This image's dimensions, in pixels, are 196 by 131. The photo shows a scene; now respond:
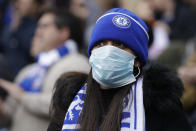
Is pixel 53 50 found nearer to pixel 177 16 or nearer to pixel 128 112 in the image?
pixel 128 112

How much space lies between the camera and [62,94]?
2711 mm

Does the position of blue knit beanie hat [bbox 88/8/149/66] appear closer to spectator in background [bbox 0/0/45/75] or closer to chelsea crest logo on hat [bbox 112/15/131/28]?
chelsea crest logo on hat [bbox 112/15/131/28]

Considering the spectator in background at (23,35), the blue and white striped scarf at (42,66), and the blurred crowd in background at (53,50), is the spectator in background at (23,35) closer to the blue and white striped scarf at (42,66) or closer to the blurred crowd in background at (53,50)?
the blurred crowd in background at (53,50)

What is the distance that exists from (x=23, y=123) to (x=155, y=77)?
1.86 meters

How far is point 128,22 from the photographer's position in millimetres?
2576

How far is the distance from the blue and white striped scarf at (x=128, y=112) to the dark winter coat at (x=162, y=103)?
0.07m

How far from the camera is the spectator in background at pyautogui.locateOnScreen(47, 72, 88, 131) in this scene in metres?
2.62

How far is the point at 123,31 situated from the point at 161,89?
0.50 metres

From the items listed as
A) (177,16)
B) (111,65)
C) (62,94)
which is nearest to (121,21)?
(111,65)

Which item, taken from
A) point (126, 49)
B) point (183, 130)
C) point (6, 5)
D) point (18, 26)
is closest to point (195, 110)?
point (183, 130)

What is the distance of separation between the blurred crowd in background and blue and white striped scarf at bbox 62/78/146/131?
0.88m

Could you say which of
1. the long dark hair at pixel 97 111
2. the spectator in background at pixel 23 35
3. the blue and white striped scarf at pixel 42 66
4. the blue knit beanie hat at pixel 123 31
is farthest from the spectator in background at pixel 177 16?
the long dark hair at pixel 97 111

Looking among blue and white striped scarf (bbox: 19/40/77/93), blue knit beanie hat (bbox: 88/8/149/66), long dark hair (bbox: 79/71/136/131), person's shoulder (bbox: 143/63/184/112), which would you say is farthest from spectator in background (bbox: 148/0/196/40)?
long dark hair (bbox: 79/71/136/131)

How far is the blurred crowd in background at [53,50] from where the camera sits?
3.89 meters
